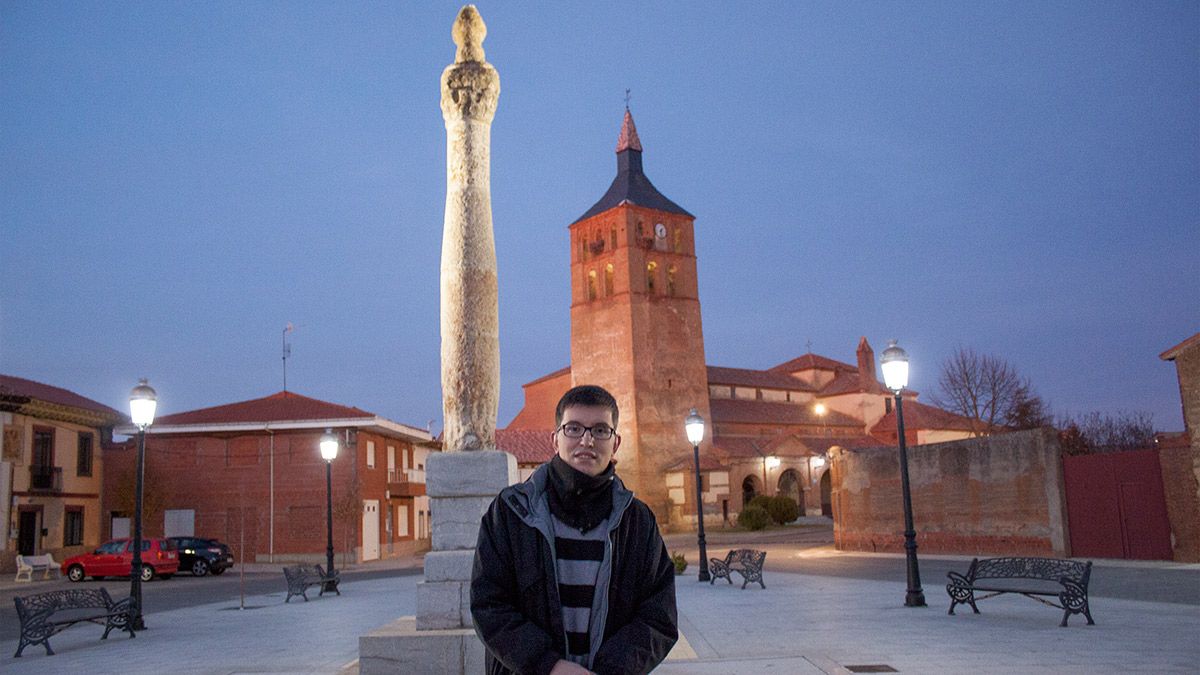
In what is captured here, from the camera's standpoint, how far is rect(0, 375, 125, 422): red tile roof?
29.9m

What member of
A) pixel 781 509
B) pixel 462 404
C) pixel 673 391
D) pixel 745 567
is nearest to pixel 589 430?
pixel 462 404

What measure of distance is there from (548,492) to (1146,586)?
1413 centimetres

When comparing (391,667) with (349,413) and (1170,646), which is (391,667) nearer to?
(1170,646)

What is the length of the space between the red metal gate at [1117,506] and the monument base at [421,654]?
17.0 meters

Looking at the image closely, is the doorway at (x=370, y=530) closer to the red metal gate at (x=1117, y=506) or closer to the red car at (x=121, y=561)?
the red car at (x=121, y=561)

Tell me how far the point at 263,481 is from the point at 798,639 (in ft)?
88.6

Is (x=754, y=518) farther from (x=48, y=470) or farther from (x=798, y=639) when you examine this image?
(x=798, y=639)

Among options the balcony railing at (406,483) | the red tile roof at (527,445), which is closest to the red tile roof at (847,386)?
the red tile roof at (527,445)

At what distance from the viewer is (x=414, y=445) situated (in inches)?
1640

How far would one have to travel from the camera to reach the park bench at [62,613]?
1080 centimetres

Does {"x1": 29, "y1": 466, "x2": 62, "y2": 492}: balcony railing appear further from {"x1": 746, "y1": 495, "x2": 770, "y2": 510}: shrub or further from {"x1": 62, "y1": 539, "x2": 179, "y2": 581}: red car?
{"x1": 746, "y1": 495, "x2": 770, "y2": 510}: shrub

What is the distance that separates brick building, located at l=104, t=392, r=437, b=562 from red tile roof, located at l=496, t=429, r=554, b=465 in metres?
13.1

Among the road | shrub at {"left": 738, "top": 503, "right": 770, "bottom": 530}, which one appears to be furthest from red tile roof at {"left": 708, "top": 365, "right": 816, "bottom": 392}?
the road

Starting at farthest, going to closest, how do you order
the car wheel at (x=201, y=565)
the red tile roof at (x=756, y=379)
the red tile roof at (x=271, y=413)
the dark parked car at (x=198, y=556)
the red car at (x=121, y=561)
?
1. the red tile roof at (x=756, y=379)
2. the red tile roof at (x=271, y=413)
3. the car wheel at (x=201, y=565)
4. the dark parked car at (x=198, y=556)
5. the red car at (x=121, y=561)
